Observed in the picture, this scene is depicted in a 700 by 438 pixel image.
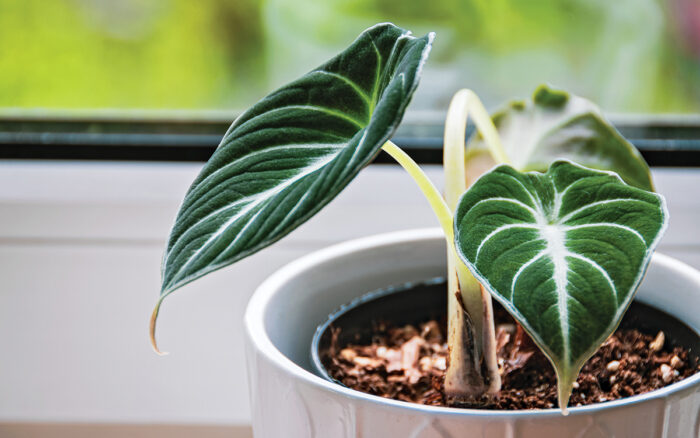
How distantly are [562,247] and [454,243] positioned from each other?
2.1 inches

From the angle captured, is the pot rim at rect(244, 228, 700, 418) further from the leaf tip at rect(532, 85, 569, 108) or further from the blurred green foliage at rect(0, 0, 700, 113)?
the blurred green foliage at rect(0, 0, 700, 113)

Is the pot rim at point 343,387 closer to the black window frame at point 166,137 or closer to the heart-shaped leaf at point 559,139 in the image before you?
the heart-shaped leaf at point 559,139

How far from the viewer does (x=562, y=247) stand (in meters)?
0.36

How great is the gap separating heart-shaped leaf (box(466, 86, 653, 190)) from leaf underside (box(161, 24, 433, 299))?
0.21 meters

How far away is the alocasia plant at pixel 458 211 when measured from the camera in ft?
1.04

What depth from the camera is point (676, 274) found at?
0.51 meters

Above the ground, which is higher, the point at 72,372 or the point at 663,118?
the point at 663,118

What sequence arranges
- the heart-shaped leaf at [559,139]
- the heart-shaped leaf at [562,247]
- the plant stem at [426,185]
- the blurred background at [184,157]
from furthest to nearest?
1. the blurred background at [184,157]
2. the heart-shaped leaf at [559,139]
3. the plant stem at [426,185]
4. the heart-shaped leaf at [562,247]

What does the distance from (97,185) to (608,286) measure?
2.07ft

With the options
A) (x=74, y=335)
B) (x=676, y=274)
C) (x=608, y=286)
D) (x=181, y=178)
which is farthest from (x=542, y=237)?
(x=74, y=335)

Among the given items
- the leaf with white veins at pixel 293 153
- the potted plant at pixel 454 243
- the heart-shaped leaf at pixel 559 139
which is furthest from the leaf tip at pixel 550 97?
the leaf with white veins at pixel 293 153

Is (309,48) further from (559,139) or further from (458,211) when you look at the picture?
(458,211)

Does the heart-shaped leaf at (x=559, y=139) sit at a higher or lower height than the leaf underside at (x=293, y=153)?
lower

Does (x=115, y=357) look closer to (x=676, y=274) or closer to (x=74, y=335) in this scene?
(x=74, y=335)
